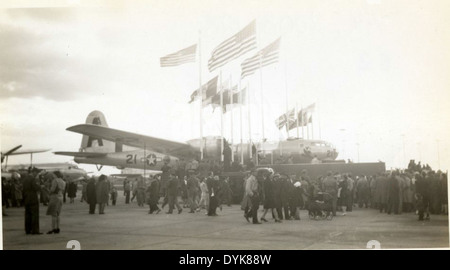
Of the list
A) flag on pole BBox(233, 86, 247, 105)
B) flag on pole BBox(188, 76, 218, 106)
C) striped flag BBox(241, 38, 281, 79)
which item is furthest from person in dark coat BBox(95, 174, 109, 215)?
flag on pole BBox(233, 86, 247, 105)

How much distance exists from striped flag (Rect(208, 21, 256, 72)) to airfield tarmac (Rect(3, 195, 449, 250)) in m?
5.18

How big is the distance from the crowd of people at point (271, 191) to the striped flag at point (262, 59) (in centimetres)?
355

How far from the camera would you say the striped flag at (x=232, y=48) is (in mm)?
12062

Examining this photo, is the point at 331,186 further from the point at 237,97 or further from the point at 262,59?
the point at 237,97

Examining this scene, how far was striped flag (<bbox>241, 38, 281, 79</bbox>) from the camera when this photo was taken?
12.5 meters

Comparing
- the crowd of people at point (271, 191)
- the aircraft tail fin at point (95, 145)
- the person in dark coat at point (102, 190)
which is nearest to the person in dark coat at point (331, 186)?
the crowd of people at point (271, 191)

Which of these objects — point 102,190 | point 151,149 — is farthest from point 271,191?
point 151,149

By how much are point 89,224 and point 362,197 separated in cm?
895

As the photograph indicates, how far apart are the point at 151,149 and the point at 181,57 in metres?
11.0

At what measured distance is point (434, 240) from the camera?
27.5 feet

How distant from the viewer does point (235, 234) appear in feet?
30.0
